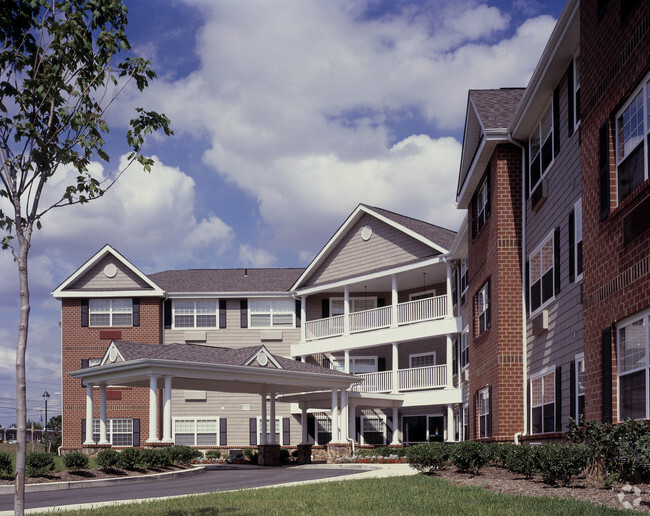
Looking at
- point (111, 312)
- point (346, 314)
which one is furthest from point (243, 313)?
point (346, 314)

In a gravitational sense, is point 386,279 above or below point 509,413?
above

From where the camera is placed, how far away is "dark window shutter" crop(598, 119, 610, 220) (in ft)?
42.3

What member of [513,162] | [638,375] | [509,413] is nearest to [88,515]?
[638,375]

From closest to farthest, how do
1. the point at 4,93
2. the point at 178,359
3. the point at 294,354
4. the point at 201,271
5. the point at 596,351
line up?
the point at 4,93 < the point at 596,351 < the point at 178,359 < the point at 294,354 < the point at 201,271

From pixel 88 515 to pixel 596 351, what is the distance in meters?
8.48

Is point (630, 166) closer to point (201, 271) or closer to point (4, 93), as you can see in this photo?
point (4, 93)

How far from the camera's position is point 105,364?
86.3 ft

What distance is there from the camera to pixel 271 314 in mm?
39438

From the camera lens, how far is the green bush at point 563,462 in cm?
1231

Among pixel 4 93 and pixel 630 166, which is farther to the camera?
pixel 630 166

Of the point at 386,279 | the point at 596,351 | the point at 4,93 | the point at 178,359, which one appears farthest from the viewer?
the point at 386,279

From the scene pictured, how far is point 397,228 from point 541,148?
50.8 ft

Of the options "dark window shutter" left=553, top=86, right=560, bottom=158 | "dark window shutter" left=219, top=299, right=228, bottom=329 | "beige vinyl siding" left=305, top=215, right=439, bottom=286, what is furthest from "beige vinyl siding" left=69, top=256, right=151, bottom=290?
"dark window shutter" left=553, top=86, right=560, bottom=158

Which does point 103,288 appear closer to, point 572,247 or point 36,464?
point 36,464
